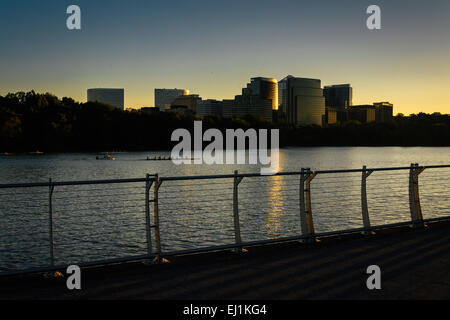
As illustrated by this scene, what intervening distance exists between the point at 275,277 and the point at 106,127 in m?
150

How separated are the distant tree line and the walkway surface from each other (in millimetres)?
136065

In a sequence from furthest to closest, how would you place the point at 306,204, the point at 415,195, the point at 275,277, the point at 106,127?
the point at 106,127, the point at 415,195, the point at 306,204, the point at 275,277

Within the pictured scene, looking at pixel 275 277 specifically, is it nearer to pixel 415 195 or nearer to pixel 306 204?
pixel 306 204

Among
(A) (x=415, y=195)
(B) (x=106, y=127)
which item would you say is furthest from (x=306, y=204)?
(B) (x=106, y=127)

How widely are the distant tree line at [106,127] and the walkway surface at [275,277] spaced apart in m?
136

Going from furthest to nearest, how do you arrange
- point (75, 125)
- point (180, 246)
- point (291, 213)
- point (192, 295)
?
point (75, 125) < point (291, 213) < point (180, 246) < point (192, 295)

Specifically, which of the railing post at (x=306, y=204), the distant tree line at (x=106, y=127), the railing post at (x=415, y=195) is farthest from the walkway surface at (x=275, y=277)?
the distant tree line at (x=106, y=127)

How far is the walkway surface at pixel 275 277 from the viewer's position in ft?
17.0

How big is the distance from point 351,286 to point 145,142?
520 ft

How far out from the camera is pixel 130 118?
15725 cm

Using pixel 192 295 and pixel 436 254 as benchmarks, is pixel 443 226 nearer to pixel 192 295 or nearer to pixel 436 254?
pixel 436 254

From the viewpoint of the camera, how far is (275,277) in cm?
582

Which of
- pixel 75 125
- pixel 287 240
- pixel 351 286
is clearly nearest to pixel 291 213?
pixel 287 240

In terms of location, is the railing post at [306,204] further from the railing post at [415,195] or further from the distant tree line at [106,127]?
the distant tree line at [106,127]
